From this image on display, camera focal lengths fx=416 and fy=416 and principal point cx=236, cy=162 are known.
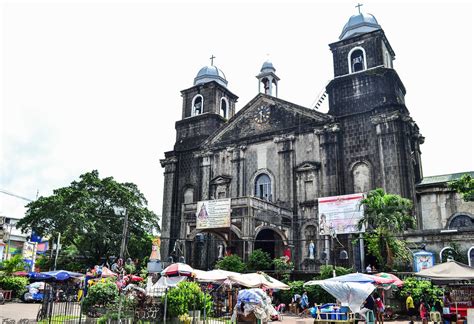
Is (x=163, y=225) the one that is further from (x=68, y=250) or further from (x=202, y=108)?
(x=68, y=250)

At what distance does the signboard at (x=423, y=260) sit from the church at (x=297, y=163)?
4.38 m

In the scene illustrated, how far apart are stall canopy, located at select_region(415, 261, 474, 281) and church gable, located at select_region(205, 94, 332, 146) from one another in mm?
16681

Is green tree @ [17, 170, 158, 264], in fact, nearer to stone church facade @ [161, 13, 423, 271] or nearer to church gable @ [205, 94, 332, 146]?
stone church facade @ [161, 13, 423, 271]

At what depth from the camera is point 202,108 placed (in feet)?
119

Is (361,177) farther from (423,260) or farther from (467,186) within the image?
(467,186)

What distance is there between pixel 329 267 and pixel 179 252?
13194mm

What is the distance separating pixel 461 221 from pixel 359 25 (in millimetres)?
15264

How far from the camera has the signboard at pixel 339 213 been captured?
24.8m

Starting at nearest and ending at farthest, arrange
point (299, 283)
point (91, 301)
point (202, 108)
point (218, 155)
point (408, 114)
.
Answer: point (91, 301) < point (299, 283) < point (408, 114) < point (218, 155) < point (202, 108)

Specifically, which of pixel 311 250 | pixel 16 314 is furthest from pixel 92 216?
pixel 311 250

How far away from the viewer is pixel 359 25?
99.1 ft

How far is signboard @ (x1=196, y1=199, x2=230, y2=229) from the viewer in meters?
25.0

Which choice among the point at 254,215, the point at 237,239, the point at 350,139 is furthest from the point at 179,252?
the point at 350,139

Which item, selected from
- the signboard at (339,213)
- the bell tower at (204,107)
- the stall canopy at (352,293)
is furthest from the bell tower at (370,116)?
the stall canopy at (352,293)
